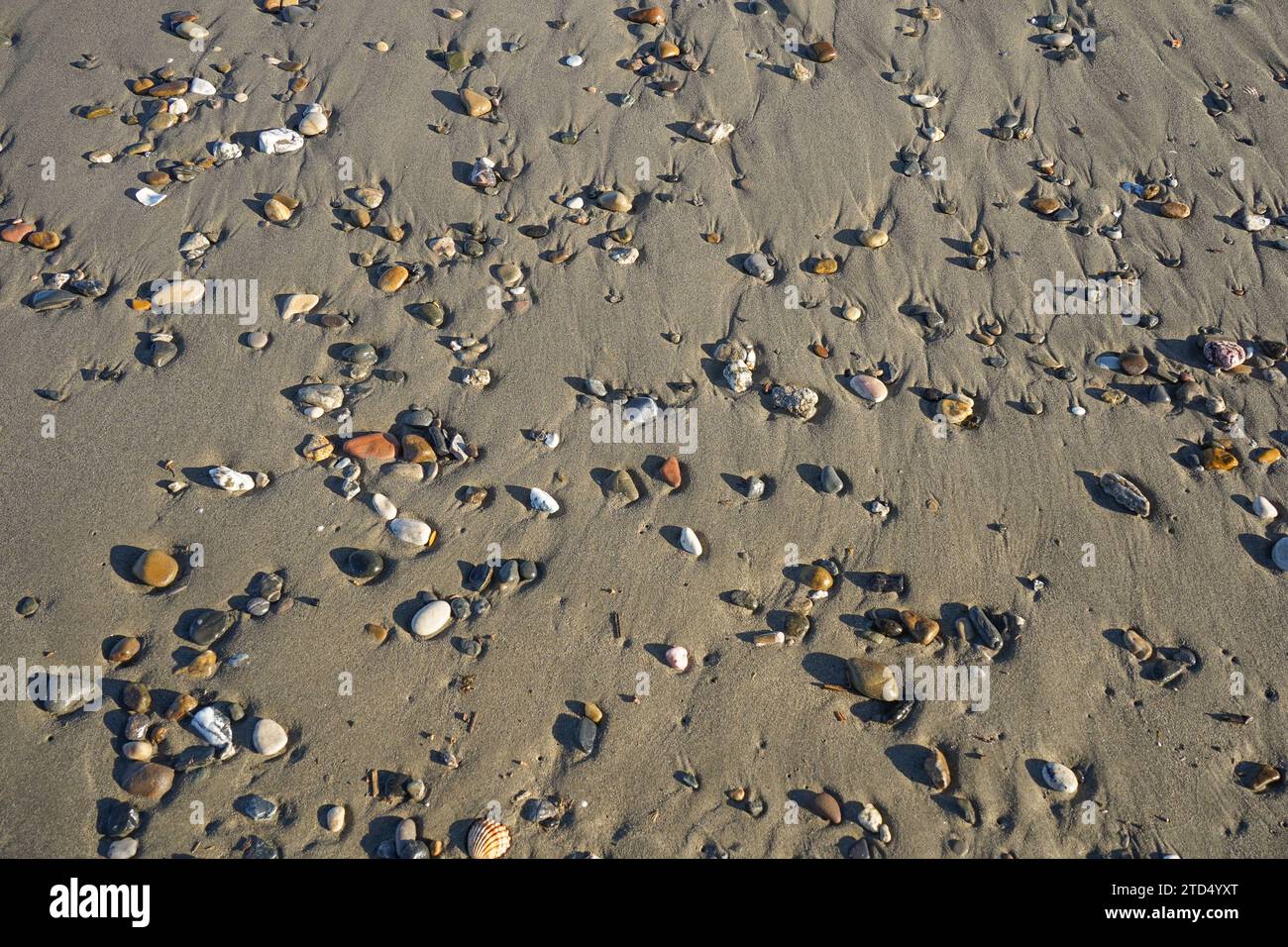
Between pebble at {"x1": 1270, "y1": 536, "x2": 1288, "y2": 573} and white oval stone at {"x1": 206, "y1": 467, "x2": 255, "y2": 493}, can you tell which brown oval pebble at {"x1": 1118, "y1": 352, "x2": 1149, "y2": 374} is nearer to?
pebble at {"x1": 1270, "y1": 536, "x2": 1288, "y2": 573}

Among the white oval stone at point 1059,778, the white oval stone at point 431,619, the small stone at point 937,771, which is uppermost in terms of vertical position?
the white oval stone at point 1059,778

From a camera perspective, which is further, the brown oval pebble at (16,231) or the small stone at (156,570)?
the brown oval pebble at (16,231)

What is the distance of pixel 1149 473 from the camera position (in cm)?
421

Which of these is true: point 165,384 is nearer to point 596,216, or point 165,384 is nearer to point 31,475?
point 31,475

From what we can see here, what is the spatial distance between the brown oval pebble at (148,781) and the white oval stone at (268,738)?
1.10 ft

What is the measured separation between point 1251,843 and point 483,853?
316 cm

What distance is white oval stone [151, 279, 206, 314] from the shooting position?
455 centimetres

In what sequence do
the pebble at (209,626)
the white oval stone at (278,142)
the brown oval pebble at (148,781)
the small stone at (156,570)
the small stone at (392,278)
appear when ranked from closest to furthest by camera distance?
the brown oval pebble at (148,781) → the pebble at (209,626) → the small stone at (156,570) → the small stone at (392,278) → the white oval stone at (278,142)

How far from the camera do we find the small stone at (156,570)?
142 inches

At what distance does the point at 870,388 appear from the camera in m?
4.36

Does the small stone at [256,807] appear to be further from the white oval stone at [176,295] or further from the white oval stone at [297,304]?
the white oval stone at [176,295]

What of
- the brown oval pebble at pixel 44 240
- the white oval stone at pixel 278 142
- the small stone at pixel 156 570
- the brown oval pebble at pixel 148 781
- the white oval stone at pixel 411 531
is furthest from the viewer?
the white oval stone at pixel 278 142

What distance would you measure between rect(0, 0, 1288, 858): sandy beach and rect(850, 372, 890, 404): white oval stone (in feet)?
0.09

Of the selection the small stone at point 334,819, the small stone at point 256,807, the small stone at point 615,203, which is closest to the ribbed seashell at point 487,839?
the small stone at point 334,819
